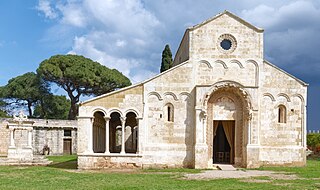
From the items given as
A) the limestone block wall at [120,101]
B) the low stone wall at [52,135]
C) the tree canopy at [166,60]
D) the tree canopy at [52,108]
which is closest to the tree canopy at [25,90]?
the tree canopy at [52,108]

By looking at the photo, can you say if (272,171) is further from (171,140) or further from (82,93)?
(82,93)

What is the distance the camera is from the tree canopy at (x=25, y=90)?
54.3 metres

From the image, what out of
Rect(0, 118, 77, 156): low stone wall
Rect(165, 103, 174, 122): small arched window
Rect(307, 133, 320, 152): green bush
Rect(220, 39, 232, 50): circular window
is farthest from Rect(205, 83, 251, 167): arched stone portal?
Rect(0, 118, 77, 156): low stone wall

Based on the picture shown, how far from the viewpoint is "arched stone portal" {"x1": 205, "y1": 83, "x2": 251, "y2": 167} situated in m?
23.8

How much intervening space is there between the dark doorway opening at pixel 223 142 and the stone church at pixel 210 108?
373 mm

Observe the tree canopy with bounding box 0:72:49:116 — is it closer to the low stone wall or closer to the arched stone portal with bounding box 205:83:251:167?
the low stone wall

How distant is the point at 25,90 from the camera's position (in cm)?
5553

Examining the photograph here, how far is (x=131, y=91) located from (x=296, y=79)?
429 inches

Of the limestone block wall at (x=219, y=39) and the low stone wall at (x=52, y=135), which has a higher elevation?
the limestone block wall at (x=219, y=39)

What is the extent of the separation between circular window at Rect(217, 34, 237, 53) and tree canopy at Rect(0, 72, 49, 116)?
1374 inches

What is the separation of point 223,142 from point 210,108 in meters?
5.04

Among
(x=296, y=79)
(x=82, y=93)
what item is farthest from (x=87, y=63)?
(x=296, y=79)

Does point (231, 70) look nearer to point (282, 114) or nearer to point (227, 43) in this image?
point (227, 43)

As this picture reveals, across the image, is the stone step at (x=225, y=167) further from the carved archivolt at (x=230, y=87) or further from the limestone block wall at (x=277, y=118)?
the carved archivolt at (x=230, y=87)
